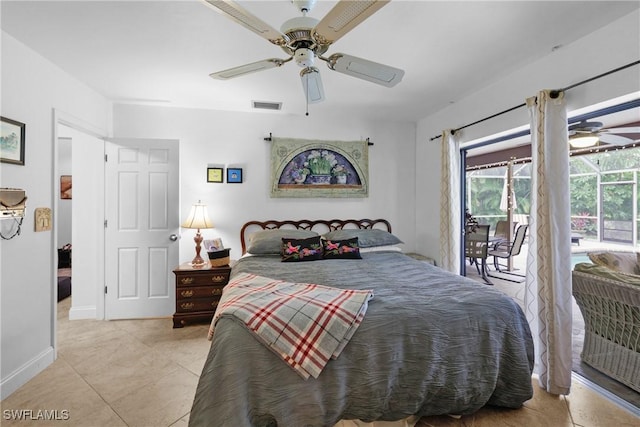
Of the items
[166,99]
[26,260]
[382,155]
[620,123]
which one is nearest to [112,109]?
[166,99]

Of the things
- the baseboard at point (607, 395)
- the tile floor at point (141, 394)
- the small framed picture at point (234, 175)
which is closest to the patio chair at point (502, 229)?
the baseboard at point (607, 395)

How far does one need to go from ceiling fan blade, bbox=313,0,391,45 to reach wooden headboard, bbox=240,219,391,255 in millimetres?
2646

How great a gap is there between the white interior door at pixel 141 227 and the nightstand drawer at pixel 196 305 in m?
0.35

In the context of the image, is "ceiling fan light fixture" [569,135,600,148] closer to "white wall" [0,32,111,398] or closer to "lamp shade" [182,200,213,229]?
"lamp shade" [182,200,213,229]

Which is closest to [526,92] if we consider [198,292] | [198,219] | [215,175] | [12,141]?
[215,175]

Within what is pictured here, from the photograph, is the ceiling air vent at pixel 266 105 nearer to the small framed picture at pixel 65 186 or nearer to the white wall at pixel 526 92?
the white wall at pixel 526 92

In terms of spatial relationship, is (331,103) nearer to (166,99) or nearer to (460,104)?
(460,104)

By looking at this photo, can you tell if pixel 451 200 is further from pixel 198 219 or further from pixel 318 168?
pixel 198 219

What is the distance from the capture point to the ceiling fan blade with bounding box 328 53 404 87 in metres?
1.78

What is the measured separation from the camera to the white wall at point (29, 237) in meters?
2.18

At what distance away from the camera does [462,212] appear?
12.3 ft

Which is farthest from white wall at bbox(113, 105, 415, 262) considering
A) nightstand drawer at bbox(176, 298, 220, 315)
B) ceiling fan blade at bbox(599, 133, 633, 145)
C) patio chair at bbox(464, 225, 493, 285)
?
ceiling fan blade at bbox(599, 133, 633, 145)

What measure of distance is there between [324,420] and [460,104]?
343 centimetres

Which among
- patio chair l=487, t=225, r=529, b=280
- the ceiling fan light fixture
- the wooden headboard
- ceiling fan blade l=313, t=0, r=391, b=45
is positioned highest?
ceiling fan blade l=313, t=0, r=391, b=45
